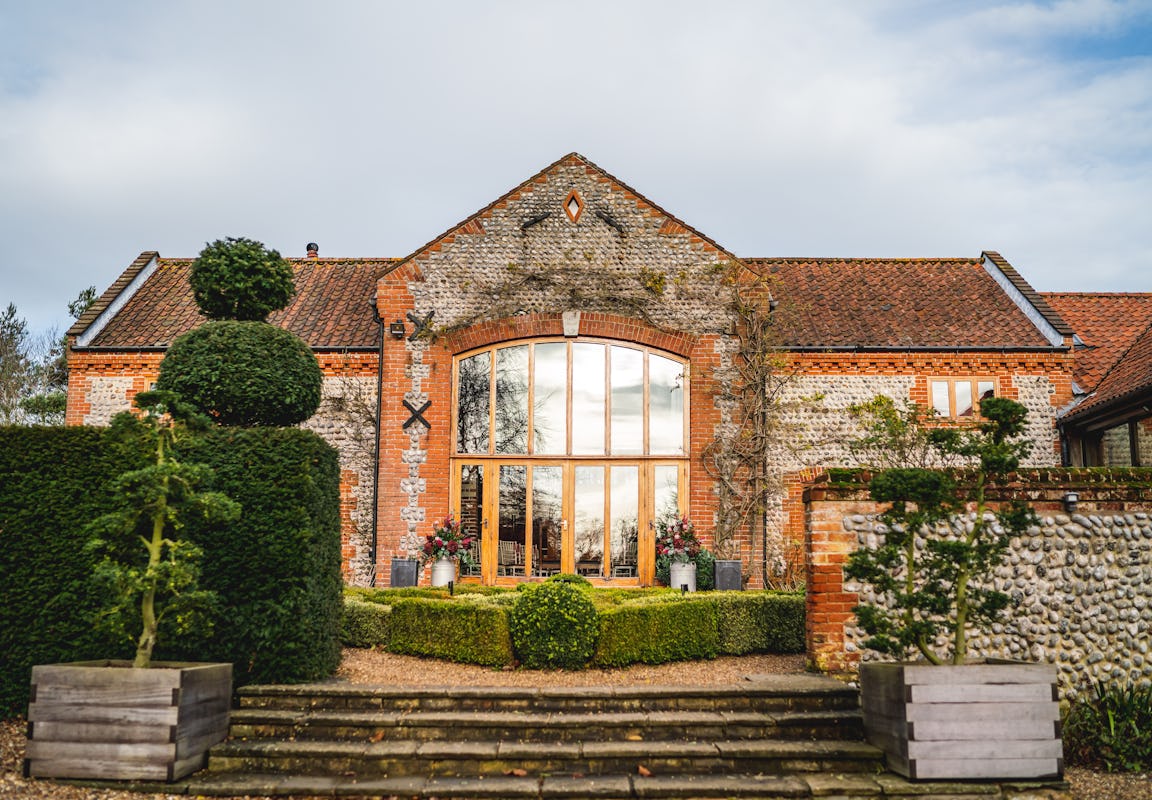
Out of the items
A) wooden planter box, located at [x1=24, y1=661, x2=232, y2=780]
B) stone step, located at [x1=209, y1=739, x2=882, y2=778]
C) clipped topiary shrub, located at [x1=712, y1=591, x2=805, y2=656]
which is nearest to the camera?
wooden planter box, located at [x1=24, y1=661, x2=232, y2=780]

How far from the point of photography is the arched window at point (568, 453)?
14.8 m

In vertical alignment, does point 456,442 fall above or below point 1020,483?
above

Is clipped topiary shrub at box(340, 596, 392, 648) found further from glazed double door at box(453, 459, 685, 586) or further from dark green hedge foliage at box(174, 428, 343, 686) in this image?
glazed double door at box(453, 459, 685, 586)

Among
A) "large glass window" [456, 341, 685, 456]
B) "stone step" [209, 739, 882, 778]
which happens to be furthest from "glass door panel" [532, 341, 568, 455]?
"stone step" [209, 739, 882, 778]

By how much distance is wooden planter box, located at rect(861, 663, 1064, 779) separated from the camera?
6.36 metres

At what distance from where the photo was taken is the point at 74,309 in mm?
30562

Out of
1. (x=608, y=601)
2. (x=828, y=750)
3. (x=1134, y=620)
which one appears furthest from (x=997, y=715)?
(x=608, y=601)

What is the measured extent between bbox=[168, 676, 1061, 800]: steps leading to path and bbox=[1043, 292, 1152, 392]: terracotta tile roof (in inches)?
489

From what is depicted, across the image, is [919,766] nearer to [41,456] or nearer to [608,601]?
[608,601]

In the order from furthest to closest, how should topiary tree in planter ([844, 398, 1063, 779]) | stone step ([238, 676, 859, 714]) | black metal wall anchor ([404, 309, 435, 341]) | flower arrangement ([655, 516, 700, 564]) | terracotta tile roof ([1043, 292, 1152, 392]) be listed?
terracotta tile roof ([1043, 292, 1152, 392]), black metal wall anchor ([404, 309, 435, 341]), flower arrangement ([655, 516, 700, 564]), stone step ([238, 676, 859, 714]), topiary tree in planter ([844, 398, 1063, 779])

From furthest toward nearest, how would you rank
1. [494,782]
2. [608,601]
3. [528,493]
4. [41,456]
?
[528,493], [608,601], [41,456], [494,782]

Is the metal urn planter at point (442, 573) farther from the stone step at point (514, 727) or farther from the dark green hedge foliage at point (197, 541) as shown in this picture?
the stone step at point (514, 727)

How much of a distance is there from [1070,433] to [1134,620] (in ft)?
28.3

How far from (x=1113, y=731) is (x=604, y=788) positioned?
4.45m
